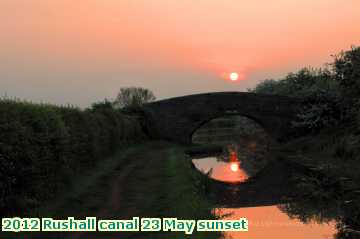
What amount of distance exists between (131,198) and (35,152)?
3.79 m

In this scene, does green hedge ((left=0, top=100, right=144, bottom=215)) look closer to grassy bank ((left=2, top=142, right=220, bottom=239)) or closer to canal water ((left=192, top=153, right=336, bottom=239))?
grassy bank ((left=2, top=142, right=220, bottom=239))

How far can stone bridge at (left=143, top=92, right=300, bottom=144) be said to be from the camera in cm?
5219

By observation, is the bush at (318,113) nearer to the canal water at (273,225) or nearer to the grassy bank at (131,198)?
the grassy bank at (131,198)

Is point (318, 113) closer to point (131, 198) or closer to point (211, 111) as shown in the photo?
point (211, 111)

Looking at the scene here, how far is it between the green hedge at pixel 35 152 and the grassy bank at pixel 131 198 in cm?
60

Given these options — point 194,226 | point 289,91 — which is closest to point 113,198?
point 194,226

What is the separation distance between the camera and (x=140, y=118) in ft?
173

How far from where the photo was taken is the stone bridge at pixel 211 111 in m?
52.2

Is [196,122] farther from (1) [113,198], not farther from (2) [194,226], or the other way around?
(2) [194,226]

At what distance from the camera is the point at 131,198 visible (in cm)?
1516

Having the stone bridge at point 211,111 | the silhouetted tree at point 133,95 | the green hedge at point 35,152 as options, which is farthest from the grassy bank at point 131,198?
the silhouetted tree at point 133,95

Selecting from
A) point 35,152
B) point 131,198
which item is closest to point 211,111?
point 131,198

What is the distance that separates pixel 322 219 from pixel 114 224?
792 centimetres

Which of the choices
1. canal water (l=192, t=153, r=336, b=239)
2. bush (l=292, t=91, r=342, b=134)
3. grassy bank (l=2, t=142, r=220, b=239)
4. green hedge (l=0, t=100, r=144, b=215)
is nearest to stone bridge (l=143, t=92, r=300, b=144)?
bush (l=292, t=91, r=342, b=134)
